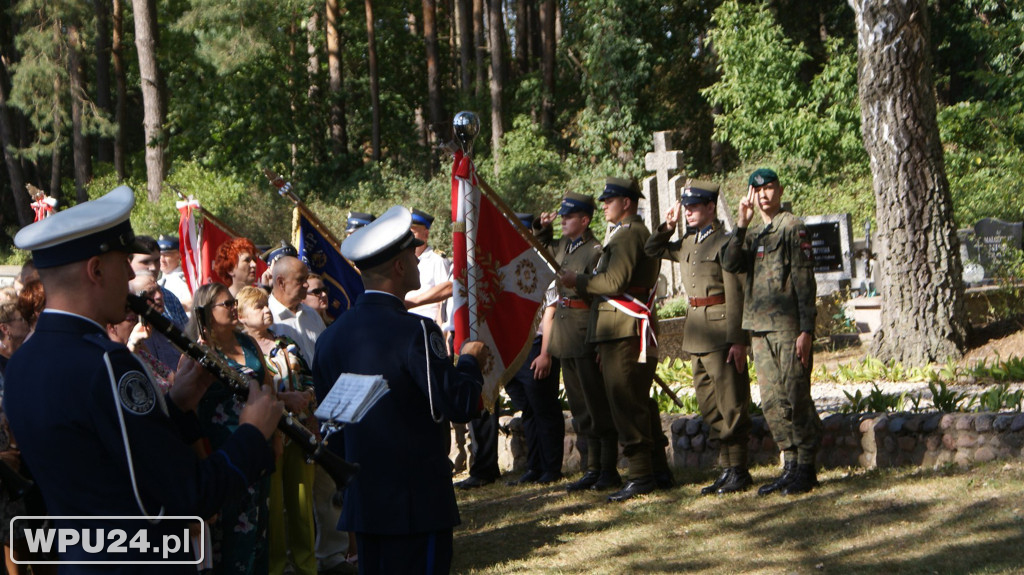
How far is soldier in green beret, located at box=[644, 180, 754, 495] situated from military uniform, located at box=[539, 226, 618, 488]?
667mm

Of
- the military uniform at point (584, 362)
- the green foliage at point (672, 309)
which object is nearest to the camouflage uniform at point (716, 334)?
Result: the military uniform at point (584, 362)

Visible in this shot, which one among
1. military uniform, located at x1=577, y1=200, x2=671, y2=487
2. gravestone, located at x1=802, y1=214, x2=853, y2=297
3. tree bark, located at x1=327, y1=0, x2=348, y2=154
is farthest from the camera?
tree bark, located at x1=327, y1=0, x2=348, y2=154

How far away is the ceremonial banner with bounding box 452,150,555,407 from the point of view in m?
5.82

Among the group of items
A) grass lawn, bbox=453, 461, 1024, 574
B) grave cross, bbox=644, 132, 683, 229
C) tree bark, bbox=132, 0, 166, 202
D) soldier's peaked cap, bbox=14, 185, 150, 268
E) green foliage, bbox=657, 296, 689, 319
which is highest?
tree bark, bbox=132, 0, 166, 202

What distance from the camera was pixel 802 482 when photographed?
7.29 meters

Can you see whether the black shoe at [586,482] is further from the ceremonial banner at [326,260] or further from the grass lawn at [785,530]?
the ceremonial banner at [326,260]

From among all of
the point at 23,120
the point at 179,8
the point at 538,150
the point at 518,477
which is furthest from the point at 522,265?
the point at 23,120

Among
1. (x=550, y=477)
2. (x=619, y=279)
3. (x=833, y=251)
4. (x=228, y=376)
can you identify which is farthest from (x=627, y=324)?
(x=833, y=251)

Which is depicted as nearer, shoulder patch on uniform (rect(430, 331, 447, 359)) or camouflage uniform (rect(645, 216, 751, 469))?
shoulder patch on uniform (rect(430, 331, 447, 359))

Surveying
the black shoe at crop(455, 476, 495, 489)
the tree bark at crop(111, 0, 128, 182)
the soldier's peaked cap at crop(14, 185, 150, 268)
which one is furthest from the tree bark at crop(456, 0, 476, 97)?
the soldier's peaked cap at crop(14, 185, 150, 268)

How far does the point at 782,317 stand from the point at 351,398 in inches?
167

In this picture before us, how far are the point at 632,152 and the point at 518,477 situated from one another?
23.5 meters

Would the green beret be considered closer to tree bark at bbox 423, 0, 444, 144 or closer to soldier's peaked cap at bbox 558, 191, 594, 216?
soldier's peaked cap at bbox 558, 191, 594, 216

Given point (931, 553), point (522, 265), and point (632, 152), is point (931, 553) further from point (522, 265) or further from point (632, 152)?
point (632, 152)
